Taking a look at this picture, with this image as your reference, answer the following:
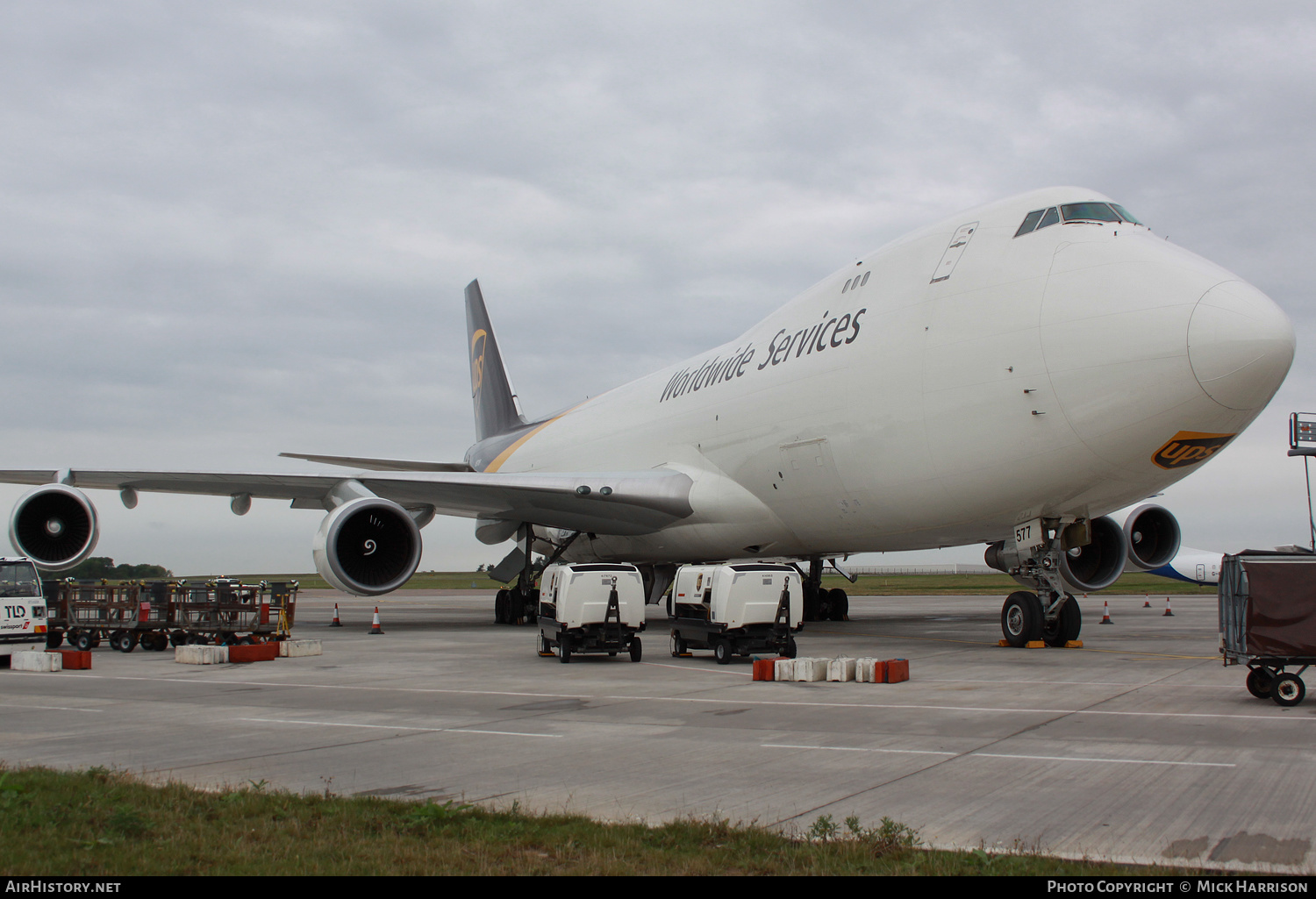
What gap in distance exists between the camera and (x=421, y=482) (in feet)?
63.0

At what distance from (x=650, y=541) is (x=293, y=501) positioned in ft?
25.7

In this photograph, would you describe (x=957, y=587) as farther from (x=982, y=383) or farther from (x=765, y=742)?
(x=765, y=742)

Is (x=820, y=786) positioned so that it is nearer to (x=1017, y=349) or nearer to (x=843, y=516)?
(x=1017, y=349)

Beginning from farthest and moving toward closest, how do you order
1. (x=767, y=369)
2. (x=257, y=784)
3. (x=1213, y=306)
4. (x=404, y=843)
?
1. (x=767, y=369)
2. (x=1213, y=306)
3. (x=257, y=784)
4. (x=404, y=843)

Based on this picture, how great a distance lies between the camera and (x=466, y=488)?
1964 cm

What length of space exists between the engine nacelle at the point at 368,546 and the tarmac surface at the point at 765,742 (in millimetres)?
3512

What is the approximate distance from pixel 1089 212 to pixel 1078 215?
0.15 m

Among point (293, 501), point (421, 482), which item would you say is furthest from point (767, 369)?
point (293, 501)

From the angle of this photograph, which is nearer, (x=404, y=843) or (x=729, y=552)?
(x=404, y=843)

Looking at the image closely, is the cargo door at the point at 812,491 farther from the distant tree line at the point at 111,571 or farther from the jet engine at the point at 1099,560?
the distant tree line at the point at 111,571

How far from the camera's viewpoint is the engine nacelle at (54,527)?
18844 mm

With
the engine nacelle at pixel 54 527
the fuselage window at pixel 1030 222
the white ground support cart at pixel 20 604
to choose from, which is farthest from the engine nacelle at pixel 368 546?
the fuselage window at pixel 1030 222

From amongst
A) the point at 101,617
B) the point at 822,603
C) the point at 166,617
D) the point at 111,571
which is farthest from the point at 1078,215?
the point at 111,571

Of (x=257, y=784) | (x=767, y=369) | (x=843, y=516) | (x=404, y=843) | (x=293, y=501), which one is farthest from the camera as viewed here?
(x=293, y=501)
